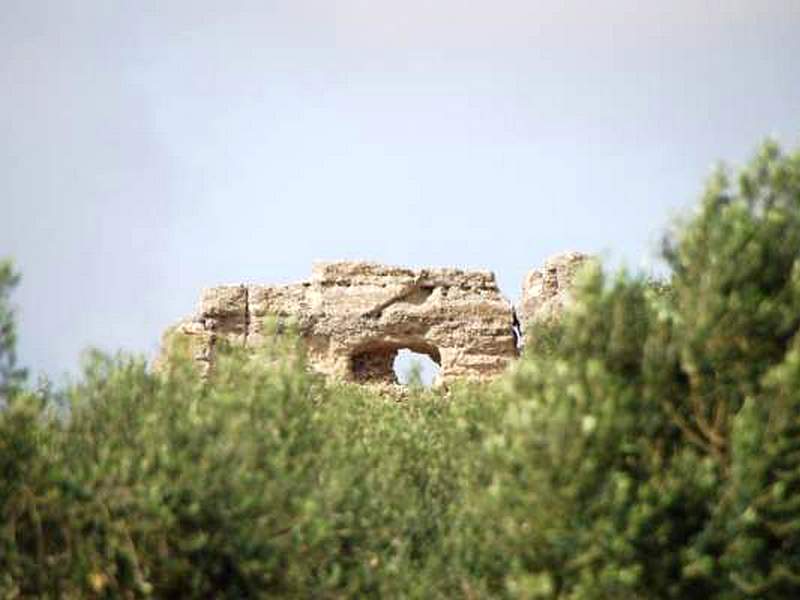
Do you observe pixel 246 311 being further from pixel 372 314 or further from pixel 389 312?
pixel 389 312

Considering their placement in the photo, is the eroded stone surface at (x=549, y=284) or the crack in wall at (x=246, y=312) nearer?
the eroded stone surface at (x=549, y=284)

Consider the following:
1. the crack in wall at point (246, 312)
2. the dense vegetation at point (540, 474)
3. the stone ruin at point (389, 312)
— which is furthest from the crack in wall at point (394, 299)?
the dense vegetation at point (540, 474)

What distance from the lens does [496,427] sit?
1903 cm

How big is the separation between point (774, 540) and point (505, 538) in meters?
3.26

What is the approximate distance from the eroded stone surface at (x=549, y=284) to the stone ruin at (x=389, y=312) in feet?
0.10

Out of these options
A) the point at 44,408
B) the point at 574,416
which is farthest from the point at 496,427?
the point at 44,408

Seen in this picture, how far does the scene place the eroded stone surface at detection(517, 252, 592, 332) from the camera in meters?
37.9

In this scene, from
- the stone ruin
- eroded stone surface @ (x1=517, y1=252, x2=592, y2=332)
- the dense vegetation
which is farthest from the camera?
the stone ruin

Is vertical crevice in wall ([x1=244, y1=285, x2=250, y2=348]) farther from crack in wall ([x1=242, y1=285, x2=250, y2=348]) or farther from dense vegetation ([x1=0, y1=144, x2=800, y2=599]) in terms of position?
dense vegetation ([x1=0, y1=144, x2=800, y2=599])

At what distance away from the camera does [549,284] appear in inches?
1508

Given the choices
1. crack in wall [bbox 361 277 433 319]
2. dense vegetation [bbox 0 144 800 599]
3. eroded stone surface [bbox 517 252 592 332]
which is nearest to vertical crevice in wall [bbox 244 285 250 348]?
crack in wall [bbox 361 277 433 319]

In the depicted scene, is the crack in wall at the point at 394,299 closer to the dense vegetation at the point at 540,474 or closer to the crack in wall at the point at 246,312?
the crack in wall at the point at 246,312

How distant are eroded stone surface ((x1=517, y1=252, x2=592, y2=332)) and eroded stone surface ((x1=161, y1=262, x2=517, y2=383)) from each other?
2.24ft

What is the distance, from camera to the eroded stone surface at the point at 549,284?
37938 mm
